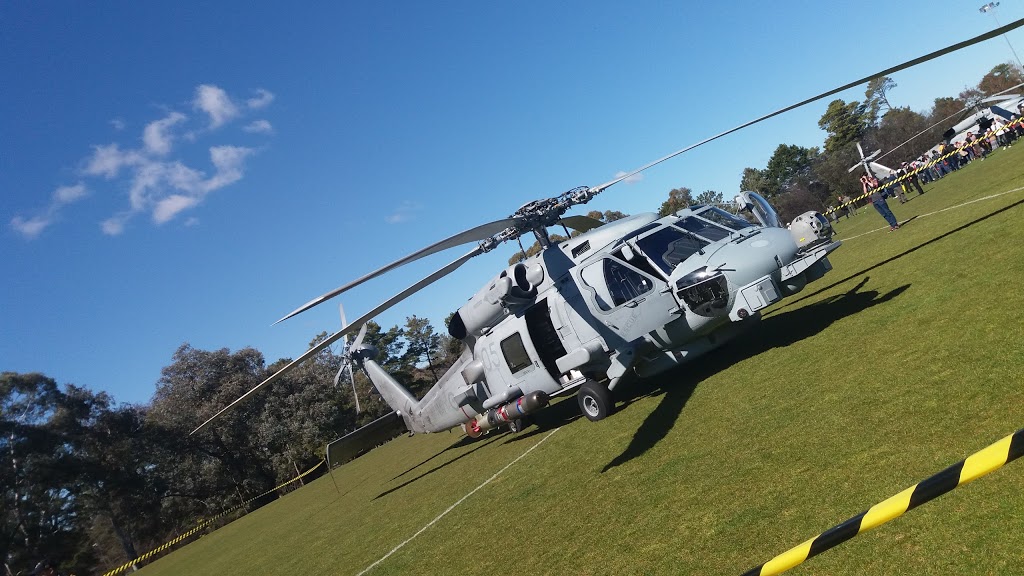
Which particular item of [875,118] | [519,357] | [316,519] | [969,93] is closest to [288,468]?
[316,519]

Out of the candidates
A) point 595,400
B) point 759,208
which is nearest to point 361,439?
point 595,400

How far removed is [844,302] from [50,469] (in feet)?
129

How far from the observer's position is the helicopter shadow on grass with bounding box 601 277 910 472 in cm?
773

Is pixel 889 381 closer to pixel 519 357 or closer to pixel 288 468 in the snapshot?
pixel 519 357

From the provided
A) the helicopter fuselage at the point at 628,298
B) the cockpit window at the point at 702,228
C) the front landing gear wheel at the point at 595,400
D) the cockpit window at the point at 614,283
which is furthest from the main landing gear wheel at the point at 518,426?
the cockpit window at the point at 702,228

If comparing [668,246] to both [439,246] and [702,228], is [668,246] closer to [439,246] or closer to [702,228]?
[702,228]

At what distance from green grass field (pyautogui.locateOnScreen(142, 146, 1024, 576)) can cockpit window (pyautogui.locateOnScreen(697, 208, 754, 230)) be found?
205cm

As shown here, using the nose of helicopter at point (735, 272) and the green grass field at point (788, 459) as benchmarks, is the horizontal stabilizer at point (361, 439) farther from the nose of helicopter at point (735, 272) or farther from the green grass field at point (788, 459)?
the nose of helicopter at point (735, 272)

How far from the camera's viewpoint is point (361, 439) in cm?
1533

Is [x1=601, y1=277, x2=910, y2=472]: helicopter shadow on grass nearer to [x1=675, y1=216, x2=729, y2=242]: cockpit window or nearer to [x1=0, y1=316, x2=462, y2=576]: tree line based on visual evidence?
[x1=675, y1=216, x2=729, y2=242]: cockpit window

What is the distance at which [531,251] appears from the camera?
5594 cm

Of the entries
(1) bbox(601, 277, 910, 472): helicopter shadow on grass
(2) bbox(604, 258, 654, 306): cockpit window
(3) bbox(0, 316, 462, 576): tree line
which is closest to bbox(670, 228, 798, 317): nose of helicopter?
(2) bbox(604, 258, 654, 306): cockpit window

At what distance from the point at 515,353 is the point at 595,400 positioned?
6.32 ft

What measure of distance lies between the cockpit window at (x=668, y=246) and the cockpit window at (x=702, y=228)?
0.16 m
